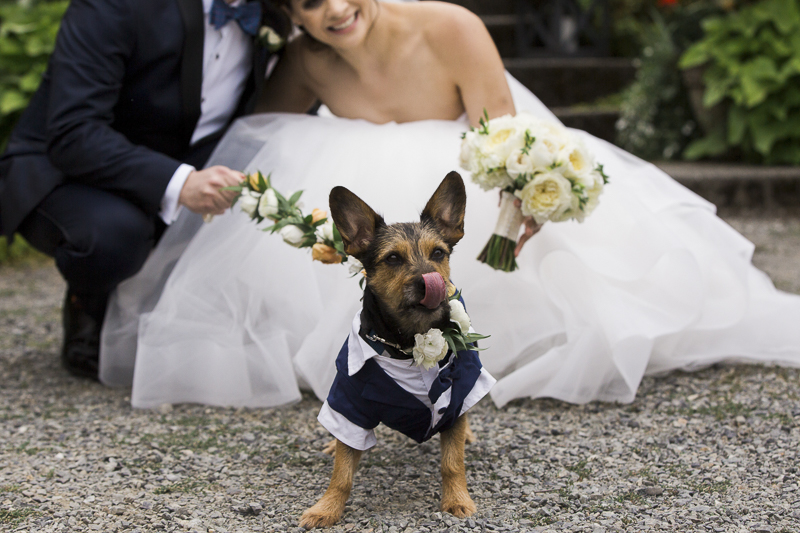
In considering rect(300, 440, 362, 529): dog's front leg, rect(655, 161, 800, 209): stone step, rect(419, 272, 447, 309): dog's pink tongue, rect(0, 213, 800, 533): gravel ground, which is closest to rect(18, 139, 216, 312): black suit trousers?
rect(0, 213, 800, 533): gravel ground

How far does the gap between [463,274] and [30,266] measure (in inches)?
177

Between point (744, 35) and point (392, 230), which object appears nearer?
point (392, 230)

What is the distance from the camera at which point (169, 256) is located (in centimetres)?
359

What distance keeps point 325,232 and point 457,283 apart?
2.47 feet

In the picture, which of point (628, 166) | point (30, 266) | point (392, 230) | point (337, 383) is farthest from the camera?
point (30, 266)

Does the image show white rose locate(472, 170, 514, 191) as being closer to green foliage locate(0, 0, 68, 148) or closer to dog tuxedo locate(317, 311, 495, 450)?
dog tuxedo locate(317, 311, 495, 450)

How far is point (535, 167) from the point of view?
2.72m

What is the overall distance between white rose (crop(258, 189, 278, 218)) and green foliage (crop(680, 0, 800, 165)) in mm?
5164

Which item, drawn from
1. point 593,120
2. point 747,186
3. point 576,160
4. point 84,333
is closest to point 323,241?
point 576,160

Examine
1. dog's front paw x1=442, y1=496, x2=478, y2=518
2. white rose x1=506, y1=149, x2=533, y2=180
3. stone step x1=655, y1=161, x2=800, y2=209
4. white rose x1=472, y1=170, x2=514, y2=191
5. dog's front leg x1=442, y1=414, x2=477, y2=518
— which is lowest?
stone step x1=655, y1=161, x2=800, y2=209

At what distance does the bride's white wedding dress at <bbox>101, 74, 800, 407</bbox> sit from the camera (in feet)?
10.2

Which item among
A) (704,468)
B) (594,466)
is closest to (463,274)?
(594,466)

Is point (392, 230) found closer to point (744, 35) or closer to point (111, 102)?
point (111, 102)

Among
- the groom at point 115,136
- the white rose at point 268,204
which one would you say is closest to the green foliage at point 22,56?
the groom at point 115,136
